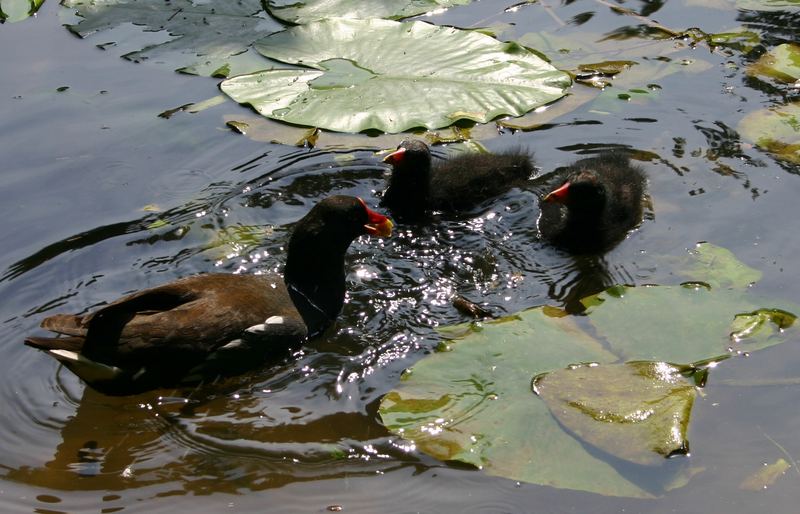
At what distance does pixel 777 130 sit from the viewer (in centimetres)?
632

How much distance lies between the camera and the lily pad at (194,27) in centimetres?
715

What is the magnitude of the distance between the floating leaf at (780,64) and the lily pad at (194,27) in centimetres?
355

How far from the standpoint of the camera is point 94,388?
14.6ft

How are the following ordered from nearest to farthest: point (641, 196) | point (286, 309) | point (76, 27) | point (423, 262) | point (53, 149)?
point (286, 309), point (423, 262), point (641, 196), point (53, 149), point (76, 27)

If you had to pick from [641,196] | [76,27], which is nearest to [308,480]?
[641,196]

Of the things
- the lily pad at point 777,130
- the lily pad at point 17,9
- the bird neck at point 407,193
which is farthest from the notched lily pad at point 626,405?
the lily pad at point 17,9

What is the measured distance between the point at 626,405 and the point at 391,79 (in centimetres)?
330

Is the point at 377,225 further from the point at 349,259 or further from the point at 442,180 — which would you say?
the point at 442,180

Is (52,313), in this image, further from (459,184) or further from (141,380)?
(459,184)

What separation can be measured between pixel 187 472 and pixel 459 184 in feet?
8.73

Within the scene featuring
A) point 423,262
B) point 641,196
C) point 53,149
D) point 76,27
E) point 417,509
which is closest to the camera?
point 417,509

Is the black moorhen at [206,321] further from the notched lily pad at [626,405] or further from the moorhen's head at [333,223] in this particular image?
the notched lily pad at [626,405]

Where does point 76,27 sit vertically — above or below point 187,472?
above

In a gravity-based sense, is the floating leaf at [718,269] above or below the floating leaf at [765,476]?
above
